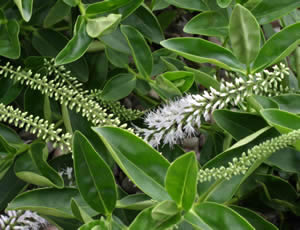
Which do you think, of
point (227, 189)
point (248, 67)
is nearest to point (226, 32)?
point (248, 67)

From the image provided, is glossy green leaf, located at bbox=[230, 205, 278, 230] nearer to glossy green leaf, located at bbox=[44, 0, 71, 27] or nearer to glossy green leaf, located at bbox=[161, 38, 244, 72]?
glossy green leaf, located at bbox=[161, 38, 244, 72]

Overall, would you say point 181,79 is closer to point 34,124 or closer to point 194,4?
point 194,4

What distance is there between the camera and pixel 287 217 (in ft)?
4.26

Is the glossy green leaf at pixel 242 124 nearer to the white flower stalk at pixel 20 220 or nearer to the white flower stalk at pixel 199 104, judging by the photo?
the white flower stalk at pixel 199 104

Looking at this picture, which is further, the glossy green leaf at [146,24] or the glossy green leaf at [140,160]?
the glossy green leaf at [146,24]

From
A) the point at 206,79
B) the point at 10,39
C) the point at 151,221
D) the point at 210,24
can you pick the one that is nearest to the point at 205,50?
the point at 206,79

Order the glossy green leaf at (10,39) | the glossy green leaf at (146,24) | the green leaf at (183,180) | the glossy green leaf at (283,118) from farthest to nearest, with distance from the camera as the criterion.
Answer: the glossy green leaf at (146,24)
the glossy green leaf at (10,39)
the glossy green leaf at (283,118)
the green leaf at (183,180)

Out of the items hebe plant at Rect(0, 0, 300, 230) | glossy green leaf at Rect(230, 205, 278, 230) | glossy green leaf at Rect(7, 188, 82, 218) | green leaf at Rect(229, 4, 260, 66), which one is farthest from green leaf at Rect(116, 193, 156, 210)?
green leaf at Rect(229, 4, 260, 66)

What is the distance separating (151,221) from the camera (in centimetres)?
85

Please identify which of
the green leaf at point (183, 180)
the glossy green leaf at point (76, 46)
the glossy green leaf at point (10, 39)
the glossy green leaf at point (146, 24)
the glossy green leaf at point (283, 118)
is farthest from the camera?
the glossy green leaf at point (146, 24)

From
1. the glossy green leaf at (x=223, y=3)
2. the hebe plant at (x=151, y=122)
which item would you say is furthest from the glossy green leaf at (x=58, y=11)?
the glossy green leaf at (x=223, y=3)

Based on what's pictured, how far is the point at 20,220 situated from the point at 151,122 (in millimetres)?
369

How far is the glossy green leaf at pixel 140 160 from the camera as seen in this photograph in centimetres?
86

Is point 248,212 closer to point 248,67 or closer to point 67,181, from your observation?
point 248,67
